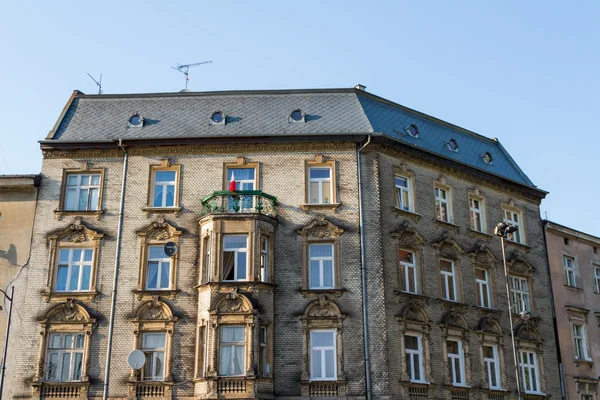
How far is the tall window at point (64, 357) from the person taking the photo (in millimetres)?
27062

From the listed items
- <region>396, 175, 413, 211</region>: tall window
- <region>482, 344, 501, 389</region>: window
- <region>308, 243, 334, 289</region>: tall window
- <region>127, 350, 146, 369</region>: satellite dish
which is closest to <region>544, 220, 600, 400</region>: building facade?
<region>482, 344, 501, 389</region>: window

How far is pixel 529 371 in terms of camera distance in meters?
31.8

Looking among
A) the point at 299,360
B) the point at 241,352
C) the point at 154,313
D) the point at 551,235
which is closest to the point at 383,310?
the point at 299,360

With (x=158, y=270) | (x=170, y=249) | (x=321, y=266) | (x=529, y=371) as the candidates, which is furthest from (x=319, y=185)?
(x=529, y=371)

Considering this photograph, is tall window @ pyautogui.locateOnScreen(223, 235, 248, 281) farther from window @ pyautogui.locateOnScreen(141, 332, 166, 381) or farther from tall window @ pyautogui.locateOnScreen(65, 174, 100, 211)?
tall window @ pyautogui.locateOnScreen(65, 174, 100, 211)

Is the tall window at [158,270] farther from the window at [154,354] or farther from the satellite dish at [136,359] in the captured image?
the satellite dish at [136,359]

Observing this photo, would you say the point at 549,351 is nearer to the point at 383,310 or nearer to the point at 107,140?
the point at 383,310

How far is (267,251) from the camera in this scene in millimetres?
28031

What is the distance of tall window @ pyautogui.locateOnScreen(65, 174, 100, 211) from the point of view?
96.6 feet

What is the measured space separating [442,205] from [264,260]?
29.0ft

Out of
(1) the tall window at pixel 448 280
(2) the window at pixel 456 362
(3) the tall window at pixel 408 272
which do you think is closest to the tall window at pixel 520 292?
(1) the tall window at pixel 448 280

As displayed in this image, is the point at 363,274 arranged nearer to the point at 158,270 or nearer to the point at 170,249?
the point at 170,249

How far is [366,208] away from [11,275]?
14233 mm

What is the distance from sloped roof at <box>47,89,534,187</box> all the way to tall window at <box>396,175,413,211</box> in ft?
5.35
